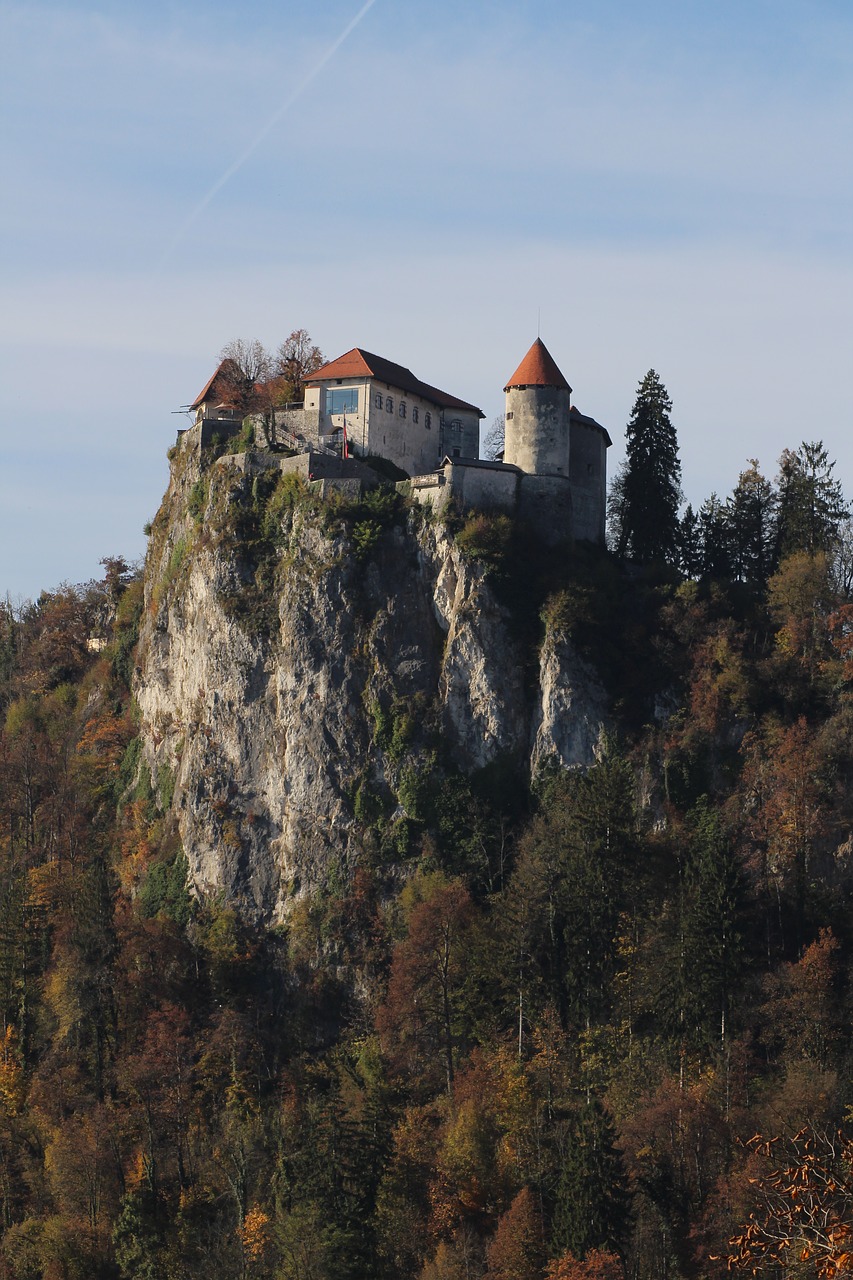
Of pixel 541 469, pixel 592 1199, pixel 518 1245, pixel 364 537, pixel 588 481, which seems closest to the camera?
pixel 592 1199

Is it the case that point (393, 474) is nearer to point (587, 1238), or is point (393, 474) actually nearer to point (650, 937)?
point (650, 937)

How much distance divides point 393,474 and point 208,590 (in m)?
9.02

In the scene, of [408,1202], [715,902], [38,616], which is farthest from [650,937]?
[38,616]

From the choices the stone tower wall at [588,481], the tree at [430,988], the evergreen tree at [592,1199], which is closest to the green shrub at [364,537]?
the stone tower wall at [588,481]

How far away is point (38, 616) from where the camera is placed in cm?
9831

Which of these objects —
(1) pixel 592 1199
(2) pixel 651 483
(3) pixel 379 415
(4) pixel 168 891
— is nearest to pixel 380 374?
(3) pixel 379 415

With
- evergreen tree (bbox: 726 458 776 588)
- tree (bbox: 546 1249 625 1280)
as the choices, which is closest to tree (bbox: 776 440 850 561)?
evergreen tree (bbox: 726 458 776 588)

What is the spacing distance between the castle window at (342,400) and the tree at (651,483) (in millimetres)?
11784

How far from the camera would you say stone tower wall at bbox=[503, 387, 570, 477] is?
242 feet

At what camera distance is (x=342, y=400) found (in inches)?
3000

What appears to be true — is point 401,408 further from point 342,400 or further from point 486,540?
point 486,540

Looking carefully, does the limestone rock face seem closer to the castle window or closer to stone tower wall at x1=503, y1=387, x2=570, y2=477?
the castle window

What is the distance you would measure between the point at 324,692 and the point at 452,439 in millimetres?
14517

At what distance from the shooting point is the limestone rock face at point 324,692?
68625 mm
